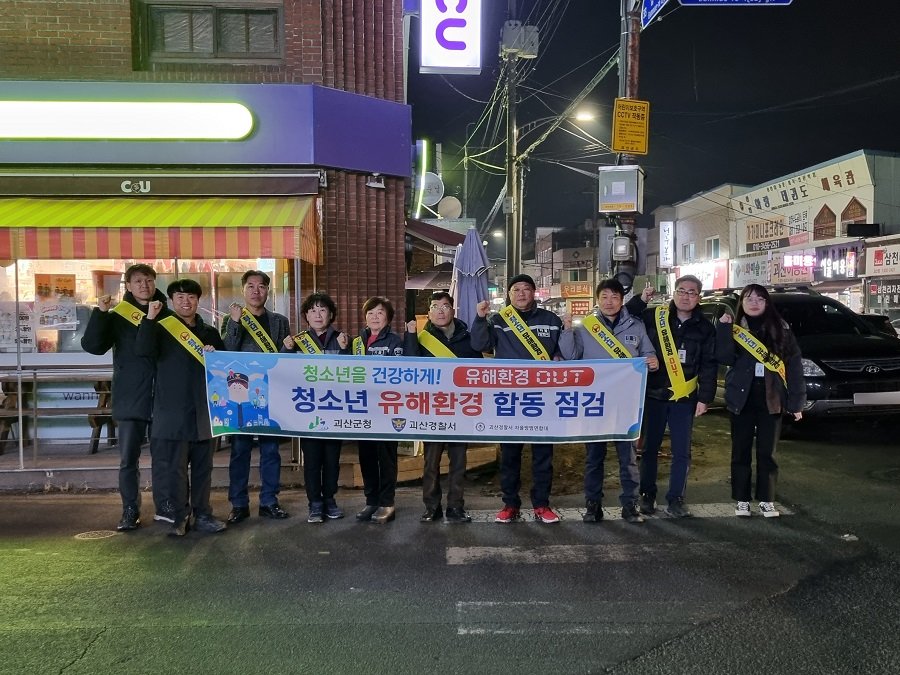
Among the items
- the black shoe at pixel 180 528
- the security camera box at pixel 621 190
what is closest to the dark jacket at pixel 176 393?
the black shoe at pixel 180 528

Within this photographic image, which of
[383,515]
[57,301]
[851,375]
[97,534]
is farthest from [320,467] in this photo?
[851,375]

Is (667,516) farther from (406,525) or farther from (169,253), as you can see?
(169,253)

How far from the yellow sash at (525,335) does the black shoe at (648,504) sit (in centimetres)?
154

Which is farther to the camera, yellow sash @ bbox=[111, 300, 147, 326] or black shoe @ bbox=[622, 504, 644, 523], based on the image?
black shoe @ bbox=[622, 504, 644, 523]

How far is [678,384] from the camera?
17.3 ft

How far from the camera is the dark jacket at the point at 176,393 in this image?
510cm

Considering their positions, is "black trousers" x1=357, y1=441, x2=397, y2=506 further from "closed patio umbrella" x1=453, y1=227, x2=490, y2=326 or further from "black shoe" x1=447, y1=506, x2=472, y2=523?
"closed patio umbrella" x1=453, y1=227, x2=490, y2=326

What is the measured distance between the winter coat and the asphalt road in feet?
4.69

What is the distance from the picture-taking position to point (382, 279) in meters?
8.40

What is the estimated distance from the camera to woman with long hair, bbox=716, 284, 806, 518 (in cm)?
526

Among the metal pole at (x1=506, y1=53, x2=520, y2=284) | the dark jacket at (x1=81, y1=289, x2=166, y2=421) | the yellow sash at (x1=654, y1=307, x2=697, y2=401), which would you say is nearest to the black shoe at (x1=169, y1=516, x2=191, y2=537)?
the dark jacket at (x1=81, y1=289, x2=166, y2=421)

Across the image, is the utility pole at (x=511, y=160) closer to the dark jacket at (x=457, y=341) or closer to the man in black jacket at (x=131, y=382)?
the dark jacket at (x=457, y=341)

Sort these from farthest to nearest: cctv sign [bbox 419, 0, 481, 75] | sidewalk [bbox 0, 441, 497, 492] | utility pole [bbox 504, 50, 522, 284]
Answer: utility pole [bbox 504, 50, 522, 284], cctv sign [bbox 419, 0, 481, 75], sidewalk [bbox 0, 441, 497, 492]

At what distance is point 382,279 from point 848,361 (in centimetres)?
611
